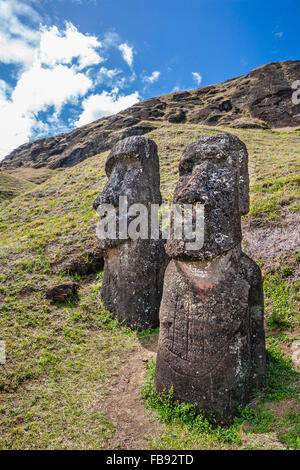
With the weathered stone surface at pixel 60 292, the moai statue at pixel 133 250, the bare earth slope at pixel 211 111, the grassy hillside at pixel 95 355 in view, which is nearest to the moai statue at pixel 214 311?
the grassy hillside at pixel 95 355

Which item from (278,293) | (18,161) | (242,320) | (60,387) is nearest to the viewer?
(242,320)

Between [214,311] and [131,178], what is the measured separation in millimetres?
3658

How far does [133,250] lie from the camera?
648cm

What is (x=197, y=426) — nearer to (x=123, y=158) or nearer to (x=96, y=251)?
(x=123, y=158)

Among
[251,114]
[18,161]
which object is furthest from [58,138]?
[251,114]

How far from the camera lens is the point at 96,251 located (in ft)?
29.4

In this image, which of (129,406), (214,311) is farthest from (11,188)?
(214,311)

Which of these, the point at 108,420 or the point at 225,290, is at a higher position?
the point at 225,290

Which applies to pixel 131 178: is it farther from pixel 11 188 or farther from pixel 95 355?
pixel 11 188

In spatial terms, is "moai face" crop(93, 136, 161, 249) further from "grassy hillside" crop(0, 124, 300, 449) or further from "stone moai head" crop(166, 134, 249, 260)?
"stone moai head" crop(166, 134, 249, 260)

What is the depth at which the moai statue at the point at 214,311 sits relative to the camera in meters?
3.73

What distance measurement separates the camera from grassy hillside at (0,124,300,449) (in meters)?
3.63

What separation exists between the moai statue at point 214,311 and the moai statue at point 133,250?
2.17m
